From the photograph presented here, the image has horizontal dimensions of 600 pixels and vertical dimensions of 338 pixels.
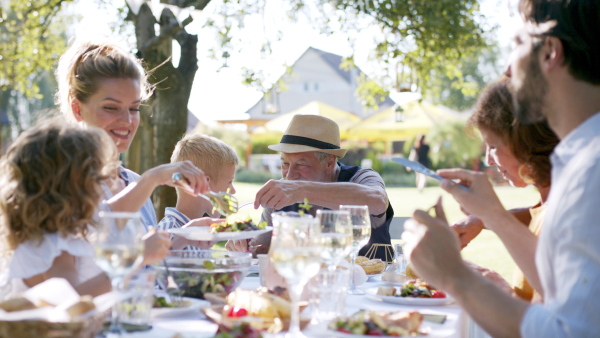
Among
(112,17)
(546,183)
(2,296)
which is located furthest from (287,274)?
(112,17)

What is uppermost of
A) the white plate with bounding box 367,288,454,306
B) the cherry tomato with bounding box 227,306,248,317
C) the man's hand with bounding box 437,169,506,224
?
the man's hand with bounding box 437,169,506,224

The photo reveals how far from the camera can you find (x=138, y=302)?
1880mm

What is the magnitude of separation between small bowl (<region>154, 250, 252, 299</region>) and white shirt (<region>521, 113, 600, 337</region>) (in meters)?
1.07

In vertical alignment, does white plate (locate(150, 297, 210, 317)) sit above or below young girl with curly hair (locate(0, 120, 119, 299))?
below

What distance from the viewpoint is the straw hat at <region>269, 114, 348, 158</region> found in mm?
4359

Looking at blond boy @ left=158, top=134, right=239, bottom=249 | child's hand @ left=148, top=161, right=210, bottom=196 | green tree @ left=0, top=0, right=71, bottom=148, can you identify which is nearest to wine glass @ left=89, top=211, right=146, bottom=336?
child's hand @ left=148, top=161, right=210, bottom=196

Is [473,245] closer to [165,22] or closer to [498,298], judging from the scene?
[165,22]

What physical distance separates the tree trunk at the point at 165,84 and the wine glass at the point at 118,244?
4620 mm

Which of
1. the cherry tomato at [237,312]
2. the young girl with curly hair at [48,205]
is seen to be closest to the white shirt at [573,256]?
the cherry tomato at [237,312]

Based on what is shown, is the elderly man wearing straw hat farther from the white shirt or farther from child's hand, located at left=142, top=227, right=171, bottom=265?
the white shirt

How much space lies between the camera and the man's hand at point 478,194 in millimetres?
2205

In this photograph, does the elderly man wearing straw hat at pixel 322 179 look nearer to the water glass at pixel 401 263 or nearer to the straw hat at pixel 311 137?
the straw hat at pixel 311 137

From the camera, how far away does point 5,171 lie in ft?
6.78

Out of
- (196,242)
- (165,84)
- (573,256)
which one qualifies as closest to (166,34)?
(165,84)
